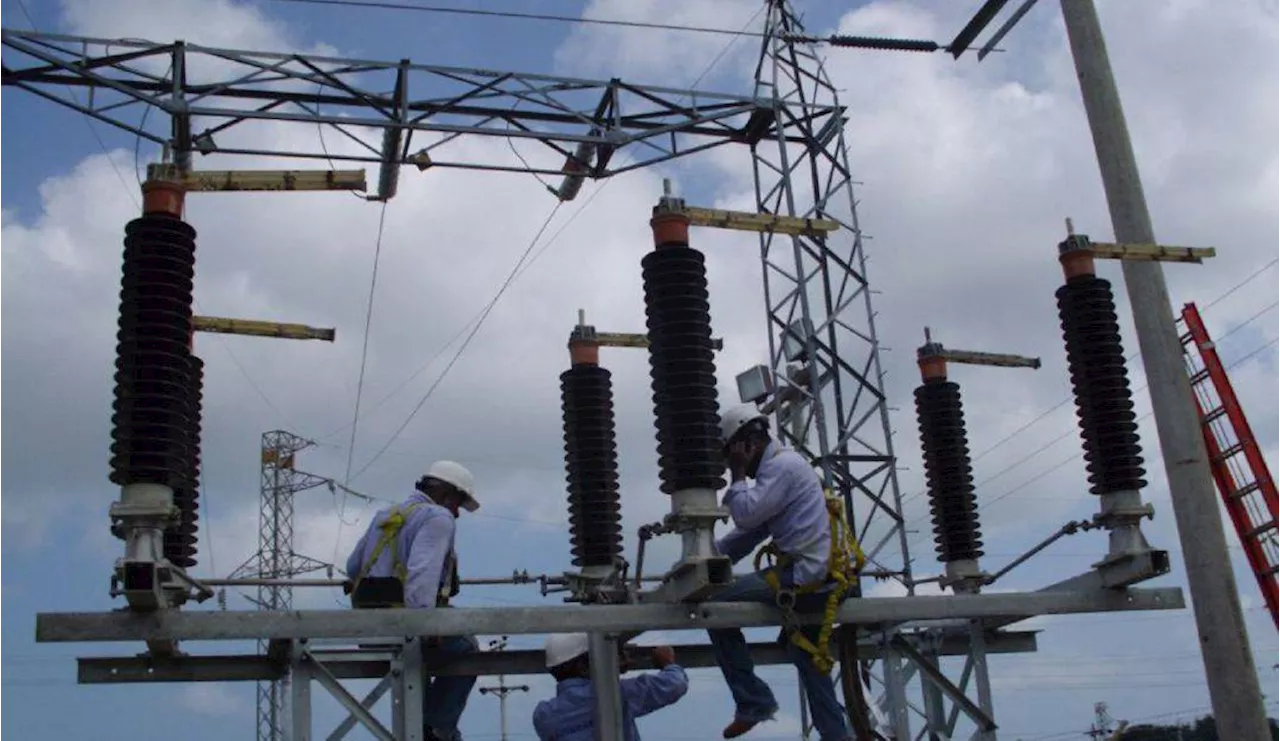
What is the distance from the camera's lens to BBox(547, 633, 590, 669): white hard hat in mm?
7867

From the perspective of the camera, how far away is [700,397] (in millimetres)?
7379

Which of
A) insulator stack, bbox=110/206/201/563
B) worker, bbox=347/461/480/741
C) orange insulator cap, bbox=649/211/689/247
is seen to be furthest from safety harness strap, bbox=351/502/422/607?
orange insulator cap, bbox=649/211/689/247

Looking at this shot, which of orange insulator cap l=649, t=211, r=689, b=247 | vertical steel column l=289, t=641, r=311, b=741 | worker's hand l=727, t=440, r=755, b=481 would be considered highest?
orange insulator cap l=649, t=211, r=689, b=247

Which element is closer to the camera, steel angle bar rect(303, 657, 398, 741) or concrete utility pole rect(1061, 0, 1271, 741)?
steel angle bar rect(303, 657, 398, 741)

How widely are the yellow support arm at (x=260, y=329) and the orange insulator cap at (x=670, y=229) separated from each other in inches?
139

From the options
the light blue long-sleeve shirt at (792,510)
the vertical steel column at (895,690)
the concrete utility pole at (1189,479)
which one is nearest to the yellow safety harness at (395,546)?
the light blue long-sleeve shirt at (792,510)

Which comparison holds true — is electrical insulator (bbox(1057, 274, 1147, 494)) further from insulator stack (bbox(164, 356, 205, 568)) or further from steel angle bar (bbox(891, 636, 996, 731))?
insulator stack (bbox(164, 356, 205, 568))

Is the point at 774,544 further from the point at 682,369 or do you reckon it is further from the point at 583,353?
the point at 583,353

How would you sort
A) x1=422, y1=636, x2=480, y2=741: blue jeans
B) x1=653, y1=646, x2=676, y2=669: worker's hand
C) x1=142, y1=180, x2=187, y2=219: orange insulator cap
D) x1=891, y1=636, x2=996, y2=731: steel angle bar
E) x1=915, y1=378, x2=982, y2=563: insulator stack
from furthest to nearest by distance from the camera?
1. x1=915, y1=378, x2=982, y2=563: insulator stack
2. x1=891, y1=636, x2=996, y2=731: steel angle bar
3. x1=422, y1=636, x2=480, y2=741: blue jeans
4. x1=653, y1=646, x2=676, y2=669: worker's hand
5. x1=142, y1=180, x2=187, y2=219: orange insulator cap

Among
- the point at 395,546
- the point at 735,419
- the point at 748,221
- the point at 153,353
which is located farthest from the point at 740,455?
the point at 153,353

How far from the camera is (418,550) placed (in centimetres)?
760

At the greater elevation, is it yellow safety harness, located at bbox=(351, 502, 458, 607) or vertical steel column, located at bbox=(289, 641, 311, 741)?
yellow safety harness, located at bbox=(351, 502, 458, 607)

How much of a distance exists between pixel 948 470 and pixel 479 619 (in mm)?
5133

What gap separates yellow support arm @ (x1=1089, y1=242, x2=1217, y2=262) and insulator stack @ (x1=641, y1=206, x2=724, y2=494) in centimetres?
A: 296
